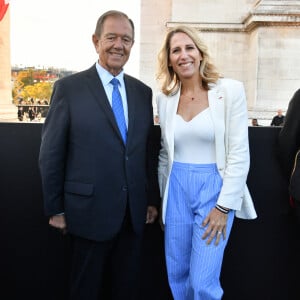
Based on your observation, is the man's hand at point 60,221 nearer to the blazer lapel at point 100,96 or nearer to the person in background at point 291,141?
the blazer lapel at point 100,96

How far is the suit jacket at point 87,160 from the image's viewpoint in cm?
268

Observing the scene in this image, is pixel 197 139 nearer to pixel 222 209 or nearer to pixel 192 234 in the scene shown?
pixel 222 209

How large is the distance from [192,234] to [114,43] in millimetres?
1399

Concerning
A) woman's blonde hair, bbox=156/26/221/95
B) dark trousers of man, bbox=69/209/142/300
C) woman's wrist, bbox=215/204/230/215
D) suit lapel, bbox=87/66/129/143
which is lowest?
dark trousers of man, bbox=69/209/142/300

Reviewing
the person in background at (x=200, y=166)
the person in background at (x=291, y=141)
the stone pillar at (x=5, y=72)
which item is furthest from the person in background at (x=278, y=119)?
the stone pillar at (x=5, y=72)

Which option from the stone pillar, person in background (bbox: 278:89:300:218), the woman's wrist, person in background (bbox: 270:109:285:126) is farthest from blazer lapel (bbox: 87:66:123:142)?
the stone pillar

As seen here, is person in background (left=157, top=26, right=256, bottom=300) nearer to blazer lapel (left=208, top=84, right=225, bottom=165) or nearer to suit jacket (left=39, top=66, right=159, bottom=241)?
blazer lapel (left=208, top=84, right=225, bottom=165)

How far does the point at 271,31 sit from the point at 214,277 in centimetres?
1087

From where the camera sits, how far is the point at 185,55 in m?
2.90

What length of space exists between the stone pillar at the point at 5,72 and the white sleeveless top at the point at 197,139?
14.9 m

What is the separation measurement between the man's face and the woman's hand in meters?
1.17

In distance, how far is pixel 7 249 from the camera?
12.0ft

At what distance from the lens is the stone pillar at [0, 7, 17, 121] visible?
17.0 meters

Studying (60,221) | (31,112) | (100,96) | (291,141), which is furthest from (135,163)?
(31,112)
